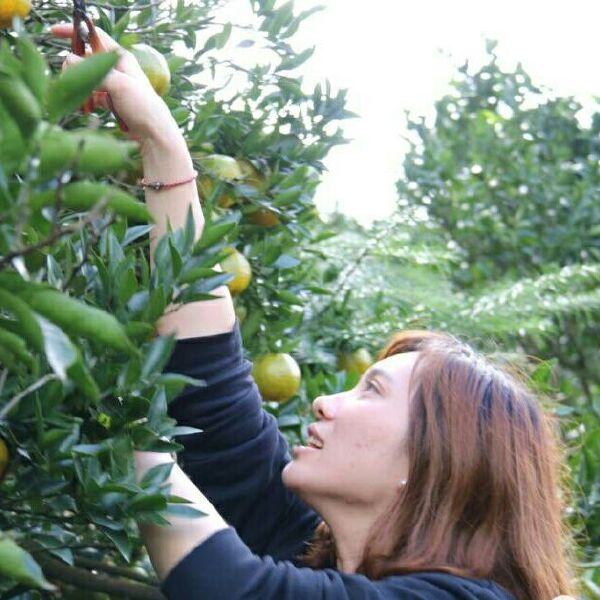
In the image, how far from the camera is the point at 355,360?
278cm

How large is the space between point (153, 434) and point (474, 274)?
3.02m

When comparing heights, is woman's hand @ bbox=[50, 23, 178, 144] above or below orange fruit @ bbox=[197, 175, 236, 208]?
above

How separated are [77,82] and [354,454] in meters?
1.00

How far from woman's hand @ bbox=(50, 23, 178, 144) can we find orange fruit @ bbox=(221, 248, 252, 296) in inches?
13.5

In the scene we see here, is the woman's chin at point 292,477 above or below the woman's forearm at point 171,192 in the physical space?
below

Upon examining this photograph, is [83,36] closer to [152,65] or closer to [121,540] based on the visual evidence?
[152,65]

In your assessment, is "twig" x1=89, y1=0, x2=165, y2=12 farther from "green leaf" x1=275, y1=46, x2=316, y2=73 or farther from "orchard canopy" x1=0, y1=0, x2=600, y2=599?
"green leaf" x1=275, y1=46, x2=316, y2=73

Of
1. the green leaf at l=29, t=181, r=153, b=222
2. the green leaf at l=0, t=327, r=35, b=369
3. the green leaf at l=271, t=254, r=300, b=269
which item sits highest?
the green leaf at l=29, t=181, r=153, b=222

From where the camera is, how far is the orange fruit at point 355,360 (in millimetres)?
2777

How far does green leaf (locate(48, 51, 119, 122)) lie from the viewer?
3.16ft

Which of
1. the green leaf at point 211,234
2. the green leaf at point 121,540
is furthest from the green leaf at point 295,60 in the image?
the green leaf at point 121,540

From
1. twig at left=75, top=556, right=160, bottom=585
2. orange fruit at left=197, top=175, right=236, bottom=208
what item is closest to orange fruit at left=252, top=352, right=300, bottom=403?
orange fruit at left=197, top=175, right=236, bottom=208

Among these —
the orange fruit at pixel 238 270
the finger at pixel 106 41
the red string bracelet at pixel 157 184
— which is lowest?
the orange fruit at pixel 238 270

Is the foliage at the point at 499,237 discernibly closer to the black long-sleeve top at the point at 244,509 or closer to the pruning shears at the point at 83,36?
the black long-sleeve top at the point at 244,509
